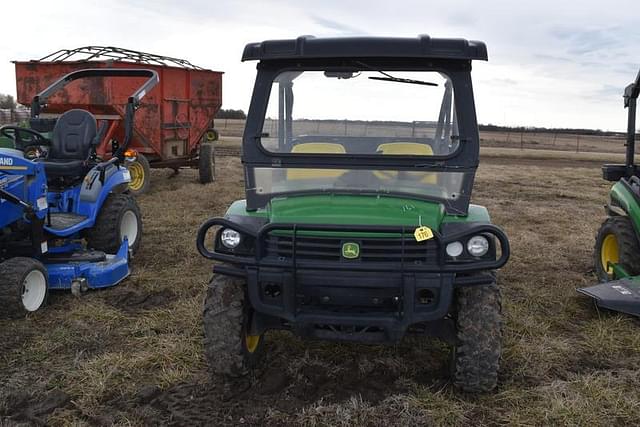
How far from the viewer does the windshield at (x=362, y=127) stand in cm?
344

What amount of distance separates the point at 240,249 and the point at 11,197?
7.43 ft

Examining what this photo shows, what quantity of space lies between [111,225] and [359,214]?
3.47 meters

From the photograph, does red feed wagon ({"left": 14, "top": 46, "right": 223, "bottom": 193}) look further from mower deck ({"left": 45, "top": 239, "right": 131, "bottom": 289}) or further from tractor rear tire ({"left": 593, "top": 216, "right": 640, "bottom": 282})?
tractor rear tire ({"left": 593, "top": 216, "right": 640, "bottom": 282})

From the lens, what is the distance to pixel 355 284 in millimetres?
3031

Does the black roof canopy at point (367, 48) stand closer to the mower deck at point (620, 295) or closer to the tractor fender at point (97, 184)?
the mower deck at point (620, 295)

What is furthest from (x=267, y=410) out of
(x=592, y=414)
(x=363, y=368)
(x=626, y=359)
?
(x=626, y=359)

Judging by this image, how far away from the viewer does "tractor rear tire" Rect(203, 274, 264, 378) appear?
333cm

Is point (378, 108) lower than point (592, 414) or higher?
higher

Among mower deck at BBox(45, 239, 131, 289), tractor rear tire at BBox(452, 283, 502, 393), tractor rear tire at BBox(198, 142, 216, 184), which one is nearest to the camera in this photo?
tractor rear tire at BBox(452, 283, 502, 393)

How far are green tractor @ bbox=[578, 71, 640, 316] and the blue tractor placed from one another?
4193 mm

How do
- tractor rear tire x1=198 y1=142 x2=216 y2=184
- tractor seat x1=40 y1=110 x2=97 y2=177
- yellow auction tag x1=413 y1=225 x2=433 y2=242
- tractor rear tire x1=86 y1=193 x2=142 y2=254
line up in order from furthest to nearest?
tractor rear tire x1=198 y1=142 x2=216 y2=184 → tractor seat x1=40 y1=110 x2=97 y2=177 → tractor rear tire x1=86 y1=193 x2=142 y2=254 → yellow auction tag x1=413 y1=225 x2=433 y2=242

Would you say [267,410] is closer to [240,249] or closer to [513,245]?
[240,249]

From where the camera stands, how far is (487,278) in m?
3.12

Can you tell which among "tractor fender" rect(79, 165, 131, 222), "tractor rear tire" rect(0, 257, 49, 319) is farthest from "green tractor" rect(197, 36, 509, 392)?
"tractor fender" rect(79, 165, 131, 222)
